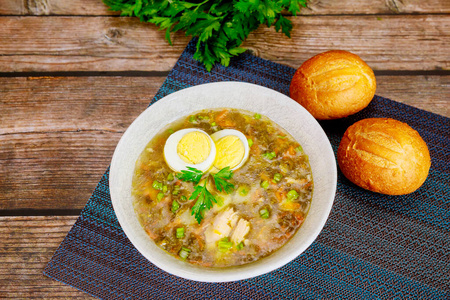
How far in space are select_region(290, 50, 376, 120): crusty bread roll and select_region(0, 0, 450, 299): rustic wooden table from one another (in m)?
0.49

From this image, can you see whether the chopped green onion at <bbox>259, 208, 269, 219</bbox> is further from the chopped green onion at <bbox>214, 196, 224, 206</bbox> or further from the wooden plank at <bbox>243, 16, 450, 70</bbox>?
the wooden plank at <bbox>243, 16, 450, 70</bbox>

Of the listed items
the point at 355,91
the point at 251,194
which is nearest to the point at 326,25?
the point at 355,91

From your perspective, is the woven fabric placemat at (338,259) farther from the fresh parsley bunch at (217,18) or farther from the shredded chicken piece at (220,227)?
the fresh parsley bunch at (217,18)

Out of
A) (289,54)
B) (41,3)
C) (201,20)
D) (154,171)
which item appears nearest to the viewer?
(154,171)

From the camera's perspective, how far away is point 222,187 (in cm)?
205

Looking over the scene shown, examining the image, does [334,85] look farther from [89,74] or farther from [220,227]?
[89,74]

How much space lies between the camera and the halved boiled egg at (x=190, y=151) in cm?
208

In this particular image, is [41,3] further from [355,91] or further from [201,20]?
[355,91]

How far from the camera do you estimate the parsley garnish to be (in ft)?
6.34

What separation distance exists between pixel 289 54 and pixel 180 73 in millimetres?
874

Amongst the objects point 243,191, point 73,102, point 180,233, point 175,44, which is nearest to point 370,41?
point 175,44

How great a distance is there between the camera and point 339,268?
2.04 meters

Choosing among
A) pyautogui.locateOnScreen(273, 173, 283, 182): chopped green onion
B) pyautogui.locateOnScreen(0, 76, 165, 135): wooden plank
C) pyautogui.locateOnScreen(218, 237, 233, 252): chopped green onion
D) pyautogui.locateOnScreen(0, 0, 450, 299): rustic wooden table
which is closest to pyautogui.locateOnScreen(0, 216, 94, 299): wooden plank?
pyautogui.locateOnScreen(0, 0, 450, 299): rustic wooden table

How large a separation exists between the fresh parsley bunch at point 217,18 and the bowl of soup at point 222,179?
44 cm
